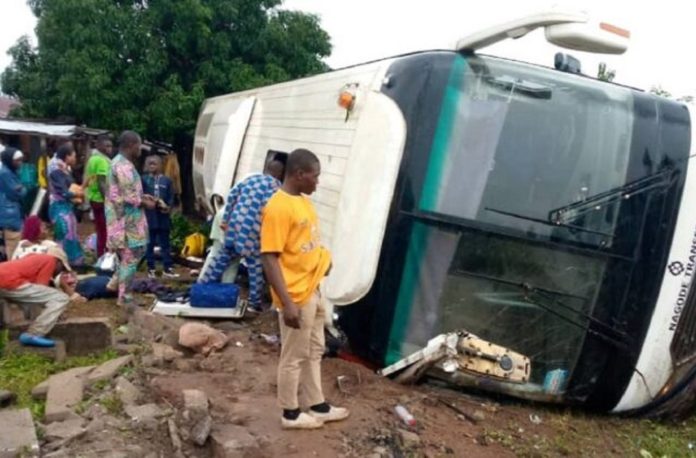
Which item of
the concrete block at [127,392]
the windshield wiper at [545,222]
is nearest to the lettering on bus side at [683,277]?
the windshield wiper at [545,222]

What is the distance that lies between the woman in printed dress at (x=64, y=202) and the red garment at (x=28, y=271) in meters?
3.00

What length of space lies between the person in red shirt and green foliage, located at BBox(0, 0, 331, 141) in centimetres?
864

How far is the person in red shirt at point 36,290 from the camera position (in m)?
5.12

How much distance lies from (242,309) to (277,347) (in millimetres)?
1100

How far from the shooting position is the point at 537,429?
4105 mm

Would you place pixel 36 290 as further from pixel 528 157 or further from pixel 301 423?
pixel 528 157

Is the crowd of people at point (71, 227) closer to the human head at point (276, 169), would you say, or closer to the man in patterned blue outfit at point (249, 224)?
the man in patterned blue outfit at point (249, 224)

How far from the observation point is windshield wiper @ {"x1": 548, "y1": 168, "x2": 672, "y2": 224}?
162 inches

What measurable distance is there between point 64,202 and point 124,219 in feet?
6.87

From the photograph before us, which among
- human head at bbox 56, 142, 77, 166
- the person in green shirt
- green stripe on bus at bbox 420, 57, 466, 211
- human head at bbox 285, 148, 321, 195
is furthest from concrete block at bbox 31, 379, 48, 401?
human head at bbox 56, 142, 77, 166

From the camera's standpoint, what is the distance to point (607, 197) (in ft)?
13.6

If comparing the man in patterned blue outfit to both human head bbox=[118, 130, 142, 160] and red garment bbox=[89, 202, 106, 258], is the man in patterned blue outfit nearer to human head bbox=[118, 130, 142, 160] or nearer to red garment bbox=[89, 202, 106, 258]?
human head bbox=[118, 130, 142, 160]

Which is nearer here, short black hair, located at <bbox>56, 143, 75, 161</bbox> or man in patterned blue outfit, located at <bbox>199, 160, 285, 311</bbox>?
man in patterned blue outfit, located at <bbox>199, 160, 285, 311</bbox>

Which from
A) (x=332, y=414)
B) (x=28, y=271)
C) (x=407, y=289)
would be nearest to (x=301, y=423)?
(x=332, y=414)
